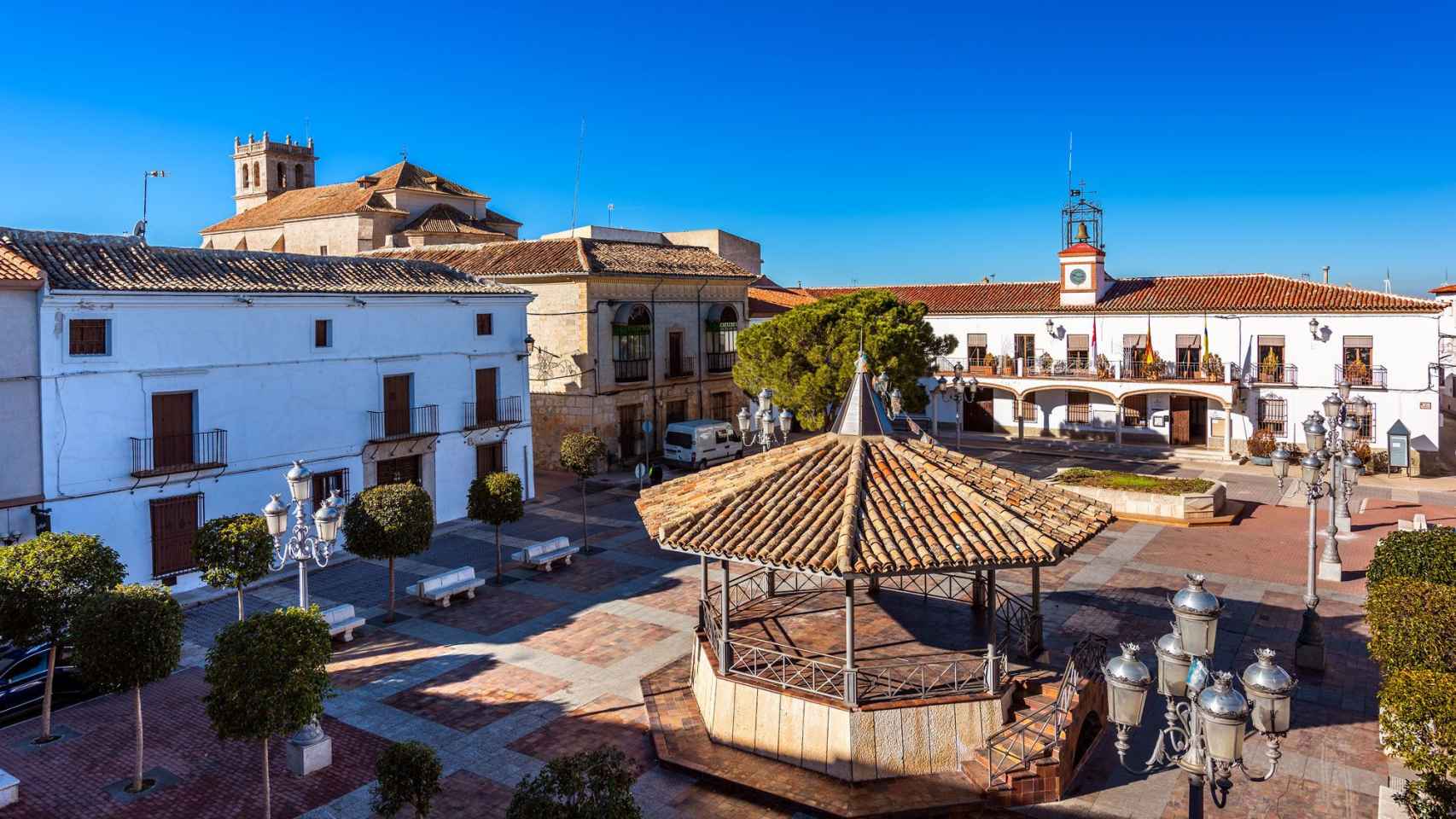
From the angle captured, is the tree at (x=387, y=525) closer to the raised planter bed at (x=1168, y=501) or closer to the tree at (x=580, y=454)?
the tree at (x=580, y=454)

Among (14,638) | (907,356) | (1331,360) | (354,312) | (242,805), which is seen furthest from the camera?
(1331,360)

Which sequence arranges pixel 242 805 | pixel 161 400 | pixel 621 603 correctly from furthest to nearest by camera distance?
pixel 161 400, pixel 621 603, pixel 242 805

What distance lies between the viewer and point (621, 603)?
1841 cm

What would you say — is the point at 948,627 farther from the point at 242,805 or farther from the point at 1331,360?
the point at 1331,360

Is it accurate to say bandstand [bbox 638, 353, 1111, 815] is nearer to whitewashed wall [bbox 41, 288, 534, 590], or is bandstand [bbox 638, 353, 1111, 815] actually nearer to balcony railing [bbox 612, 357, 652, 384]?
whitewashed wall [bbox 41, 288, 534, 590]

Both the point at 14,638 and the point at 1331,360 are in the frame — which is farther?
the point at 1331,360

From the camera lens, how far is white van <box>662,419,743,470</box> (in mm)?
33125

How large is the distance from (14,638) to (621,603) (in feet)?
31.5

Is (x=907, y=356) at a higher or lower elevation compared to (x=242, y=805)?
higher

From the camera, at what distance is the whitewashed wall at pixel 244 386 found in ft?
59.6

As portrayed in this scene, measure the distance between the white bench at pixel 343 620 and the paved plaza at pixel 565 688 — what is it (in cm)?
25

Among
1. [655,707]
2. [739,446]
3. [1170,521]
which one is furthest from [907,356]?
[655,707]

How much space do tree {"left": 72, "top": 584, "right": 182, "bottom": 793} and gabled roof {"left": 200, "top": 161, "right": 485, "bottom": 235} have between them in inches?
1331

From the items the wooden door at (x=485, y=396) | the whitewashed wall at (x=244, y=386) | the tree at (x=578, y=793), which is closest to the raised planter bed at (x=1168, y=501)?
the wooden door at (x=485, y=396)
